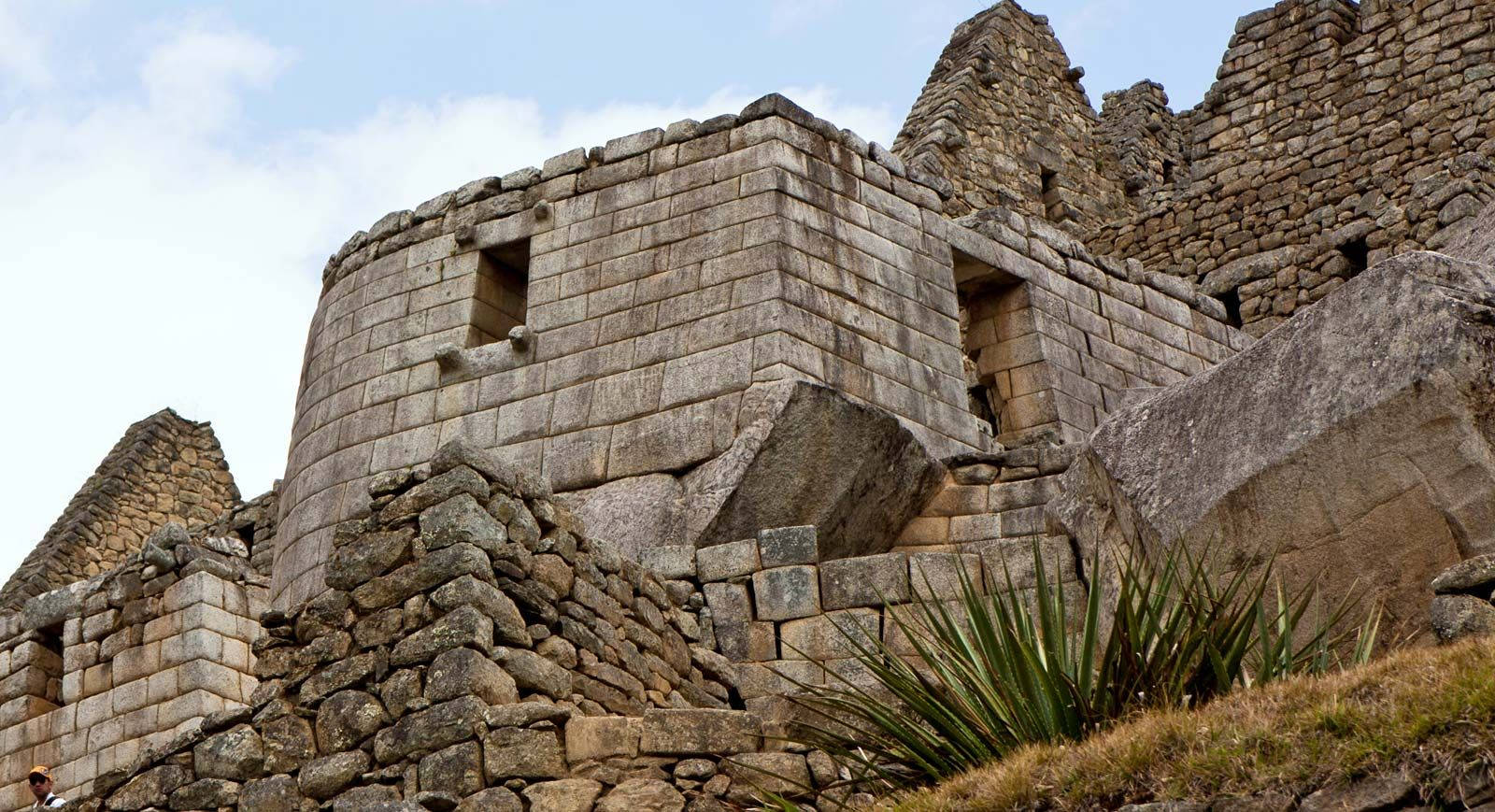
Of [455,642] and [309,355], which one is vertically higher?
[309,355]

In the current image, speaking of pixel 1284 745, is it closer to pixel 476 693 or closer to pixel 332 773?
pixel 476 693

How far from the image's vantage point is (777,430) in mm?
11594

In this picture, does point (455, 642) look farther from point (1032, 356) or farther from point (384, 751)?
point (1032, 356)

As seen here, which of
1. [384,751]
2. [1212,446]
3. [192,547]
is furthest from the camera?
[192,547]

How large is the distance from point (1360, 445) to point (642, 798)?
3.30m

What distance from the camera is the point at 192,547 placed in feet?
41.5

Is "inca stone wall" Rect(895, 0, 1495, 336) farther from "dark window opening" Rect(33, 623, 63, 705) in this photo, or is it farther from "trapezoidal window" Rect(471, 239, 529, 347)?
"dark window opening" Rect(33, 623, 63, 705)

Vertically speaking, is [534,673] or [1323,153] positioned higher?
[1323,153]

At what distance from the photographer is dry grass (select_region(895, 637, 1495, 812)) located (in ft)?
19.8

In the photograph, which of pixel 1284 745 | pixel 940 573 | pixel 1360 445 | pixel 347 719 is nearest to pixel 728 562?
pixel 940 573

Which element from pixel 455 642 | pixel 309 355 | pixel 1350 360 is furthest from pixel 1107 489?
pixel 309 355

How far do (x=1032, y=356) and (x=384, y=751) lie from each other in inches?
270

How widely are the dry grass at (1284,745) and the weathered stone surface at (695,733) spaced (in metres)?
1.17

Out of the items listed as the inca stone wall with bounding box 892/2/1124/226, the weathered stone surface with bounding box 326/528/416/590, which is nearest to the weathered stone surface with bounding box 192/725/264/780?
the weathered stone surface with bounding box 326/528/416/590
